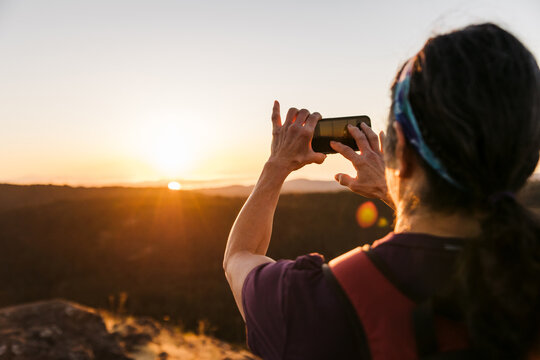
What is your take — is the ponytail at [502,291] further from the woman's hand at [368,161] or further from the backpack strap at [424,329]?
the woman's hand at [368,161]

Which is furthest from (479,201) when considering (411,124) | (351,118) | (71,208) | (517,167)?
(71,208)

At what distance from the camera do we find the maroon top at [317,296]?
3.05ft

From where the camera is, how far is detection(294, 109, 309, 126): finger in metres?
1.49

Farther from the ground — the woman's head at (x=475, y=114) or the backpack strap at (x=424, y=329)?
the woman's head at (x=475, y=114)

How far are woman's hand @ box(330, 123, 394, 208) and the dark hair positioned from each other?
0.71 meters

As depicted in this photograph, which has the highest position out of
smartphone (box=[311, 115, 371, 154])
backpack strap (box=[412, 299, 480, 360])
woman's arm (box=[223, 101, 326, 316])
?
smartphone (box=[311, 115, 371, 154])

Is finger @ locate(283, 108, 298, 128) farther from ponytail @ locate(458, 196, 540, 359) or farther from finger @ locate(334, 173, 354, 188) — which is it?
ponytail @ locate(458, 196, 540, 359)

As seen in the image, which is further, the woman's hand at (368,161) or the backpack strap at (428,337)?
the woman's hand at (368,161)

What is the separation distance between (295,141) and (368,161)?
410mm

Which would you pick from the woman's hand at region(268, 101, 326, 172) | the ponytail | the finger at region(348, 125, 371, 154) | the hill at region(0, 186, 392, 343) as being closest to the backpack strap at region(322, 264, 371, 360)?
the ponytail

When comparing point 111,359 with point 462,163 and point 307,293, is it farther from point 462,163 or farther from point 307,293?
point 462,163

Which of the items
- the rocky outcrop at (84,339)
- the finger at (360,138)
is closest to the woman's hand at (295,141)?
the finger at (360,138)

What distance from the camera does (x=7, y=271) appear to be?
21.1 meters

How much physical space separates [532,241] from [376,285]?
1.17 feet
